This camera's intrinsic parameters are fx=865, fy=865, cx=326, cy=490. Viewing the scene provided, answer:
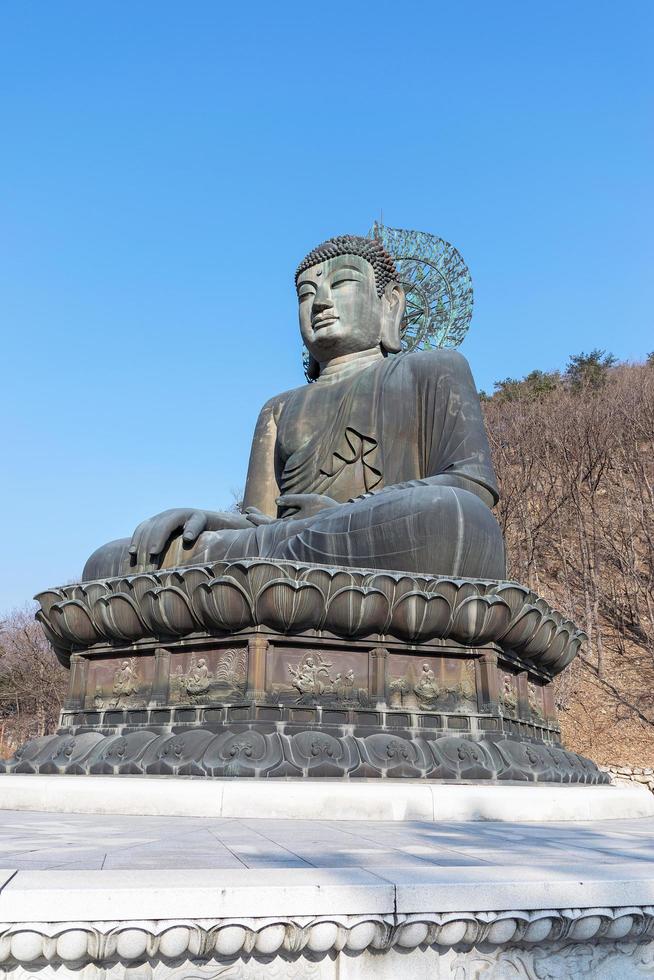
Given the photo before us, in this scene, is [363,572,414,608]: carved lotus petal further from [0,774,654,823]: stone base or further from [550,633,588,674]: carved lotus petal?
[550,633,588,674]: carved lotus petal

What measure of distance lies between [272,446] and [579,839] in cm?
517

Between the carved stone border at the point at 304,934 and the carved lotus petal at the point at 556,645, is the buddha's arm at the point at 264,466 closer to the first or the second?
the carved lotus petal at the point at 556,645

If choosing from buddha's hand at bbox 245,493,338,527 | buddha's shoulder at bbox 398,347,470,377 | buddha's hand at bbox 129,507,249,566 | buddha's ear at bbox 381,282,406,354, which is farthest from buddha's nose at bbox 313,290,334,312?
buddha's hand at bbox 129,507,249,566

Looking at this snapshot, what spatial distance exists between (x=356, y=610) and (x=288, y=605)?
1.25ft

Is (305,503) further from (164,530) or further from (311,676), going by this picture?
(311,676)

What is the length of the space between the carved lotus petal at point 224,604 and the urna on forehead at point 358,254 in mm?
3725

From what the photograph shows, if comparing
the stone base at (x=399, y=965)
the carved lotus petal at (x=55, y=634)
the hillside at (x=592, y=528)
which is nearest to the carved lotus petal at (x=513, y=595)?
the carved lotus petal at (x=55, y=634)

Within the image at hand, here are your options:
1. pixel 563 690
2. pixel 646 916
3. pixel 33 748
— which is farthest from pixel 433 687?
pixel 563 690

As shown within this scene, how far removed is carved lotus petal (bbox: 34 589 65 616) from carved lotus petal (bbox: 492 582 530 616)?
Result: 2677mm

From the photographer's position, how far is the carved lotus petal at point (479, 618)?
4.72 metres

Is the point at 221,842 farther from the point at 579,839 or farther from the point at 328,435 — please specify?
the point at 328,435

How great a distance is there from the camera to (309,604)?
14.8 ft

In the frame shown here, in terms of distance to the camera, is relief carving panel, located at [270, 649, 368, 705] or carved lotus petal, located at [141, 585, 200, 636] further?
carved lotus petal, located at [141, 585, 200, 636]

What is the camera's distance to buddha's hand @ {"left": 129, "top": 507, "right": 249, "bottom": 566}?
18.8ft
